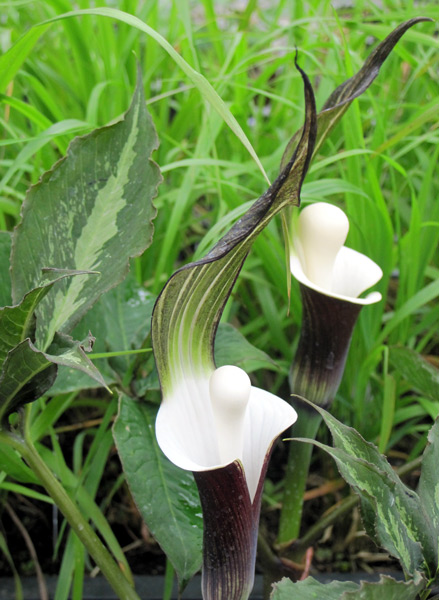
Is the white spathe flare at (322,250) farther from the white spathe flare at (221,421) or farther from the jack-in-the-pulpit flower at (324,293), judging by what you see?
the white spathe flare at (221,421)

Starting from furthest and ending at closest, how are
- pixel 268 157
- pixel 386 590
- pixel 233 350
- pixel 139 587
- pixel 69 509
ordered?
pixel 268 157 < pixel 139 587 < pixel 233 350 < pixel 69 509 < pixel 386 590

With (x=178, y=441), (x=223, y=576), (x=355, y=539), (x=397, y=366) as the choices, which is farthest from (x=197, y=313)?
(x=355, y=539)

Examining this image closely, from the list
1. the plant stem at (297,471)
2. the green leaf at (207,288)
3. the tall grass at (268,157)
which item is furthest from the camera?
the tall grass at (268,157)

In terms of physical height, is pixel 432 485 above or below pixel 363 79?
below

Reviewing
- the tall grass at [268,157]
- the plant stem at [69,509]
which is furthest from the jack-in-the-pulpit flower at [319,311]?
the plant stem at [69,509]

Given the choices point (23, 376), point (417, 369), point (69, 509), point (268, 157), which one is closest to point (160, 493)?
point (69, 509)

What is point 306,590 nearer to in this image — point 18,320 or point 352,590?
point 352,590
